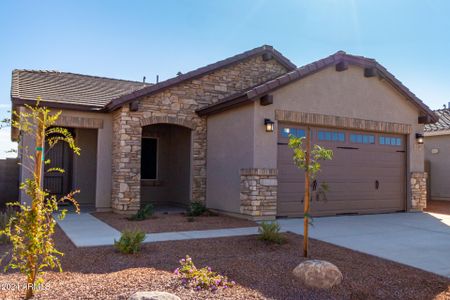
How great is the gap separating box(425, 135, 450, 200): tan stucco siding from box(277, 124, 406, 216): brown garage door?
23.0 feet

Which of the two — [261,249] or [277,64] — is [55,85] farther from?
[261,249]

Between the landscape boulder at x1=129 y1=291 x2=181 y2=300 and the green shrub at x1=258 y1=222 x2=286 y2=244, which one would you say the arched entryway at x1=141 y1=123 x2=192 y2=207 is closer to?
the green shrub at x1=258 y1=222 x2=286 y2=244

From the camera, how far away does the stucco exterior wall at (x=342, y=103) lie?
10664 mm

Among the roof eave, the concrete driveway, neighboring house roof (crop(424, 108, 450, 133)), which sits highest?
neighboring house roof (crop(424, 108, 450, 133))

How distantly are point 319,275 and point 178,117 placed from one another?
849cm

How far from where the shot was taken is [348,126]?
12062 mm

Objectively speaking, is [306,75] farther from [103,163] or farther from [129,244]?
[129,244]

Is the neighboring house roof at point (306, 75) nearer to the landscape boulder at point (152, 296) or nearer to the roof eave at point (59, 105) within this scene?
the roof eave at point (59, 105)

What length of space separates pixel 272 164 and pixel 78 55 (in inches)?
316

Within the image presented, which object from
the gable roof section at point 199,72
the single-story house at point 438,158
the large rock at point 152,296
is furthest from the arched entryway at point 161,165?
the single-story house at point 438,158

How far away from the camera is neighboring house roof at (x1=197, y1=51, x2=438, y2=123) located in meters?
10.5

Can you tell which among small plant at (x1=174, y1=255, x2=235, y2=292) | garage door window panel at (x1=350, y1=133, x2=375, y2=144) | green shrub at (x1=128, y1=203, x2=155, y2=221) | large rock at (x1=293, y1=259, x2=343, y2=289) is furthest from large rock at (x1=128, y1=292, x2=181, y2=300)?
garage door window panel at (x1=350, y1=133, x2=375, y2=144)

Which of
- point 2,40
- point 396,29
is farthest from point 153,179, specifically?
point 396,29

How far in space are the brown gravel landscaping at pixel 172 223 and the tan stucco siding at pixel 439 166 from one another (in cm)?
1288
